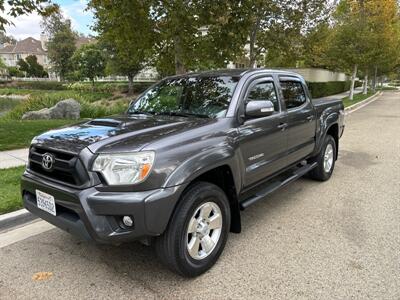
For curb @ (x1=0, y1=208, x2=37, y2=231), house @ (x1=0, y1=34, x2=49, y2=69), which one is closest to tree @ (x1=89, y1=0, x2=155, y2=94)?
curb @ (x1=0, y1=208, x2=37, y2=231)

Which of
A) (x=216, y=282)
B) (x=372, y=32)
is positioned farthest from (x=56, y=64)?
(x=216, y=282)

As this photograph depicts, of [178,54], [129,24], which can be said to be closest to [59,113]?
[129,24]

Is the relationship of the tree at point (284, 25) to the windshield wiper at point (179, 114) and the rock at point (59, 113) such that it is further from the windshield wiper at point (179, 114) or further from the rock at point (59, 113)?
the windshield wiper at point (179, 114)

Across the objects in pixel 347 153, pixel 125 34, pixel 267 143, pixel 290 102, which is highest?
pixel 125 34

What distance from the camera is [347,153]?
8.25 meters

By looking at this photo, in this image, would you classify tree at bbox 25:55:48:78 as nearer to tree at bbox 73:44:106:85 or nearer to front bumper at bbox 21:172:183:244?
tree at bbox 73:44:106:85

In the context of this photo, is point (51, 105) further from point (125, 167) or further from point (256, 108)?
point (125, 167)

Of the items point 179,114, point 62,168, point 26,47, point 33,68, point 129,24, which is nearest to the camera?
point 62,168

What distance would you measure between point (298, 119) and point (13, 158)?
5.49m

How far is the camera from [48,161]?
10.1ft

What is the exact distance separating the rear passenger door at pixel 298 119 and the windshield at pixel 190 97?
112cm

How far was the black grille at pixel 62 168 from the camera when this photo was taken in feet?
9.32

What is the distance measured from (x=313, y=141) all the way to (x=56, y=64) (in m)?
56.0

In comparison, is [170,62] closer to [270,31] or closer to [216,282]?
[270,31]
